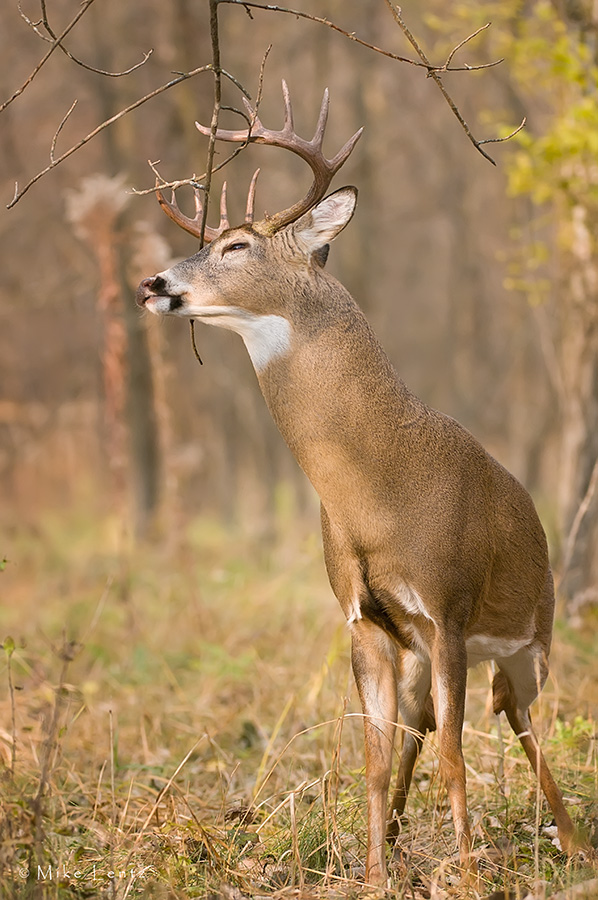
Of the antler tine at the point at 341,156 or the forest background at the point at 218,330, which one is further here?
the forest background at the point at 218,330

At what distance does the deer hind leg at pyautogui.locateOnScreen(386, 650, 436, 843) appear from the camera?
4.33m

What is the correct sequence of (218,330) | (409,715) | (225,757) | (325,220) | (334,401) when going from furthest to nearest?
(218,330), (225,757), (409,715), (325,220), (334,401)

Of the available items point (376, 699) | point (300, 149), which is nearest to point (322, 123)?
point (300, 149)

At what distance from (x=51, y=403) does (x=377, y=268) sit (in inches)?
250

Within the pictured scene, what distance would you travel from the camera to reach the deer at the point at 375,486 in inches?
158

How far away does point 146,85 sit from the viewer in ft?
48.6

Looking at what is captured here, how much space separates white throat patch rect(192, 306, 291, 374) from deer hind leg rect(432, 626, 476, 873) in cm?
119

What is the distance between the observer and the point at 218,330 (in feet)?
50.0

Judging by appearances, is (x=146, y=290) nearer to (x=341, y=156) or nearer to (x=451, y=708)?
(x=341, y=156)

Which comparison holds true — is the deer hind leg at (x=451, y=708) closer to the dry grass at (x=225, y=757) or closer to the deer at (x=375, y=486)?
the deer at (x=375, y=486)

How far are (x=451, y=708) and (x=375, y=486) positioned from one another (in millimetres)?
839

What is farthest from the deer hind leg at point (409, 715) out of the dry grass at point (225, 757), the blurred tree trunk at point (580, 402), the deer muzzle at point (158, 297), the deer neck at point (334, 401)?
the blurred tree trunk at point (580, 402)

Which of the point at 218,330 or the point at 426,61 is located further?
the point at 218,330

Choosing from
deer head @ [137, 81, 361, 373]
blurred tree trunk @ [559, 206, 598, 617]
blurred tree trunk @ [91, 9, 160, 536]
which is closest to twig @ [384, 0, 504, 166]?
deer head @ [137, 81, 361, 373]
